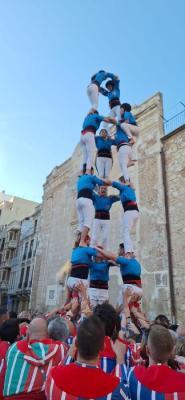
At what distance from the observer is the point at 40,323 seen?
311cm

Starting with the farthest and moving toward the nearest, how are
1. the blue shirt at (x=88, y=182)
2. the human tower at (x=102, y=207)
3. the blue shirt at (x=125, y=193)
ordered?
the blue shirt at (x=125, y=193) → the blue shirt at (x=88, y=182) → the human tower at (x=102, y=207)

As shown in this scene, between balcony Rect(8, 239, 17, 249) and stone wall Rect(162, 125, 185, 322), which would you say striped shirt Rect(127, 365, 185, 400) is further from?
balcony Rect(8, 239, 17, 249)

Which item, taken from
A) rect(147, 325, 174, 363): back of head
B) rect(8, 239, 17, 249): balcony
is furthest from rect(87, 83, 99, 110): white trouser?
rect(8, 239, 17, 249): balcony

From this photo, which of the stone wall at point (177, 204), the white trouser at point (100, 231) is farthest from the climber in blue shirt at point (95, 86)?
the stone wall at point (177, 204)

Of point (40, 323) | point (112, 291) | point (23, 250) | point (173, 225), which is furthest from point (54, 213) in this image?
point (40, 323)

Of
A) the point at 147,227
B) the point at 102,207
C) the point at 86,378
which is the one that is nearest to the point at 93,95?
the point at 102,207

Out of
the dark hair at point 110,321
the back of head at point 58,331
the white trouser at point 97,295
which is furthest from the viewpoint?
→ the white trouser at point 97,295

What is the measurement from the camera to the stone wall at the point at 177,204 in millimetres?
12352

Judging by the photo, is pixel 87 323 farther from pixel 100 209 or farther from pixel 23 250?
pixel 23 250

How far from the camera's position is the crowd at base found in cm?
Result: 205

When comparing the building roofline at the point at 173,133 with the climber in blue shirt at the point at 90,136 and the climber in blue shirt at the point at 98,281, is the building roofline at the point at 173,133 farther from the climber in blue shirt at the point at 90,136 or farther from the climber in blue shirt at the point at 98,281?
the climber in blue shirt at the point at 98,281

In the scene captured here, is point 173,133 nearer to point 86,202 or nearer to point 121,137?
point 121,137

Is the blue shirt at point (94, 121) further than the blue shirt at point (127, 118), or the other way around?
the blue shirt at point (127, 118)

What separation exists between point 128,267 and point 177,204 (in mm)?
8457
